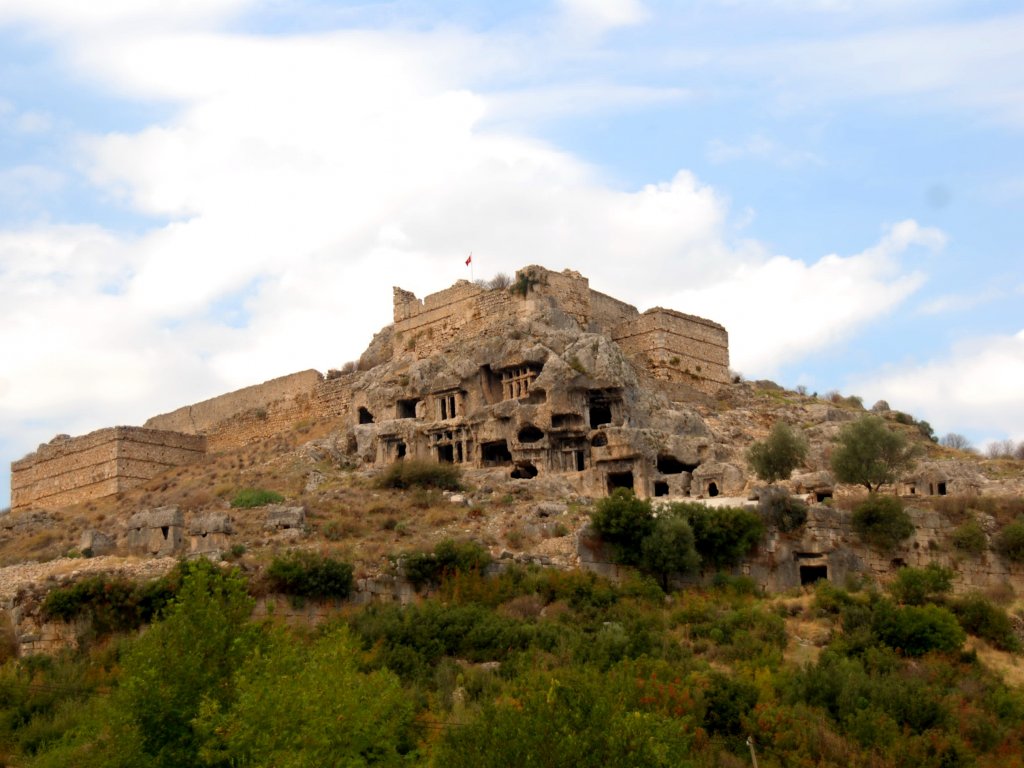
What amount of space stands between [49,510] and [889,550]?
2921 cm

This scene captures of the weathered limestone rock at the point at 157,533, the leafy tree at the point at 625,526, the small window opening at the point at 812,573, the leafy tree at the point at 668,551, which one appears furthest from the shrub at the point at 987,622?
the weathered limestone rock at the point at 157,533

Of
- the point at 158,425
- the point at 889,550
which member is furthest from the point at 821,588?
the point at 158,425

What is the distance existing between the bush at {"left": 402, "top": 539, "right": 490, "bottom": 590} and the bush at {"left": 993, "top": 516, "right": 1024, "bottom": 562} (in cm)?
1093

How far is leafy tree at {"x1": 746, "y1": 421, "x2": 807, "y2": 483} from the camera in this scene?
1351 inches

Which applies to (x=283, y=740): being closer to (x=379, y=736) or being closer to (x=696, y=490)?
(x=379, y=736)

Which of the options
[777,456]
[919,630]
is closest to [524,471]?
[777,456]

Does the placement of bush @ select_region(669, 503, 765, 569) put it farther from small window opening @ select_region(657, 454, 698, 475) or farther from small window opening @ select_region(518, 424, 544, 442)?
small window opening @ select_region(518, 424, 544, 442)

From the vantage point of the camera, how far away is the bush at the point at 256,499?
114 ft

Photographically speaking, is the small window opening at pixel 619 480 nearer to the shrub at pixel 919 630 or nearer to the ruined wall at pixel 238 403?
the shrub at pixel 919 630

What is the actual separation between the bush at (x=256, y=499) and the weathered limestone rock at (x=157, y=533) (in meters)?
4.35

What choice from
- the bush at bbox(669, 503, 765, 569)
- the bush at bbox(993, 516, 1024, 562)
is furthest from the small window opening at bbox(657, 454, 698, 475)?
the bush at bbox(993, 516, 1024, 562)

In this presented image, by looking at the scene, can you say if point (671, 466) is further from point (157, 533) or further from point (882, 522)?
point (157, 533)

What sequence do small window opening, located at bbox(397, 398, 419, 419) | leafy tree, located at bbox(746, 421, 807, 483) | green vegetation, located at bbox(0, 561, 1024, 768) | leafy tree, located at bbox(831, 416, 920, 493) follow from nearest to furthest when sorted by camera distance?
green vegetation, located at bbox(0, 561, 1024, 768) < leafy tree, located at bbox(831, 416, 920, 493) < leafy tree, located at bbox(746, 421, 807, 483) < small window opening, located at bbox(397, 398, 419, 419)

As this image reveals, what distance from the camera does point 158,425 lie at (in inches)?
2142
